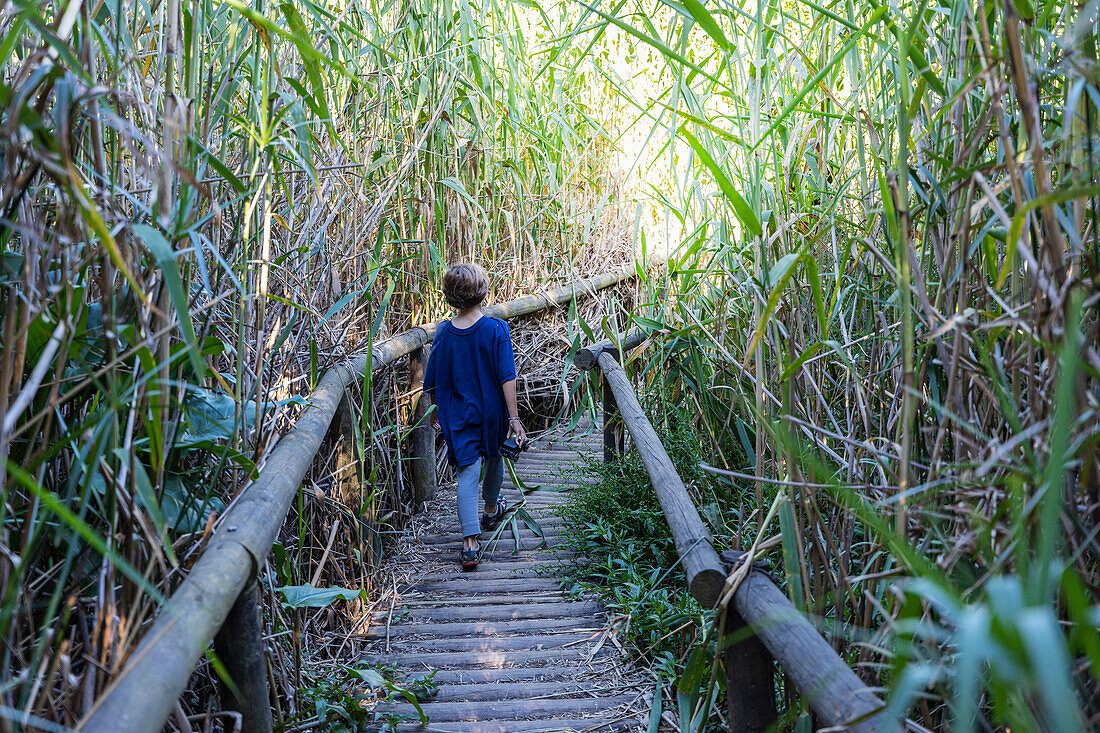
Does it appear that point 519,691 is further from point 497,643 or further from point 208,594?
point 208,594

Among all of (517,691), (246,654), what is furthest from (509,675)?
(246,654)

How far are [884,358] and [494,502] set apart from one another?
214 centimetres

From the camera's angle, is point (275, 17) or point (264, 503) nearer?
point (264, 503)

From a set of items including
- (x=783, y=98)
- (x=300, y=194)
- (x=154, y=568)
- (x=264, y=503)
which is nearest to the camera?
(x=154, y=568)

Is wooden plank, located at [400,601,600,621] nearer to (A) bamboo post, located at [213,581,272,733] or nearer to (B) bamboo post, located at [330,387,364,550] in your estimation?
(B) bamboo post, located at [330,387,364,550]

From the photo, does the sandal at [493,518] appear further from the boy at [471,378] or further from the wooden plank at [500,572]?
the wooden plank at [500,572]

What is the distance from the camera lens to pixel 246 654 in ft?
3.79

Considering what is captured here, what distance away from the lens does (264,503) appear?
1.23 m

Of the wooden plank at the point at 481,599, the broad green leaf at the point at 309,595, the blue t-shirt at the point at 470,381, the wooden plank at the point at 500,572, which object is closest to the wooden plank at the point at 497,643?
the wooden plank at the point at 481,599

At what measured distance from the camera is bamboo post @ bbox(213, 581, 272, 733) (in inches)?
45.0

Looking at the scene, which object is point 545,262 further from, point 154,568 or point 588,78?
point 154,568

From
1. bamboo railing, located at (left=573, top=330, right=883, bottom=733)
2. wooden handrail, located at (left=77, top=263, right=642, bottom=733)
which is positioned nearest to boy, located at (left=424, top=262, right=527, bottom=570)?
bamboo railing, located at (left=573, top=330, right=883, bottom=733)

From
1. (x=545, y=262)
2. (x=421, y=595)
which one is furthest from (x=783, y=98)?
(x=545, y=262)

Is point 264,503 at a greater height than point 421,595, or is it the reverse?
point 264,503
